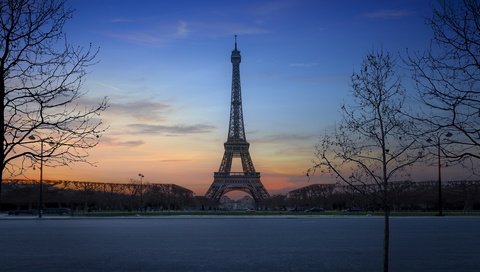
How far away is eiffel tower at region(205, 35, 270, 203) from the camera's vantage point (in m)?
124

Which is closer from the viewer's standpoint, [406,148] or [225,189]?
[406,148]

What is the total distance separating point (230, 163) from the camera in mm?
127688

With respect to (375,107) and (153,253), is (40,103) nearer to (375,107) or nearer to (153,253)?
(375,107)

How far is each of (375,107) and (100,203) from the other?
9711 cm

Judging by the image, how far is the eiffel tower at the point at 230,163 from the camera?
124 m

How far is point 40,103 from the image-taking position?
10.1 meters

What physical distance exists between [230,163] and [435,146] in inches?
4602

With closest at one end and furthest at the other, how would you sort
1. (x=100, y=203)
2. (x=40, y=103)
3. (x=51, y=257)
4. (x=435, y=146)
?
(x=40, y=103), (x=435, y=146), (x=51, y=257), (x=100, y=203)

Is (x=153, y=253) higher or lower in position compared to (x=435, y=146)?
lower

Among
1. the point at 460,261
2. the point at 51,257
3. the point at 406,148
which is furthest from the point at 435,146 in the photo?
the point at 51,257

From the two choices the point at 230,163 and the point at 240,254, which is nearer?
the point at 240,254

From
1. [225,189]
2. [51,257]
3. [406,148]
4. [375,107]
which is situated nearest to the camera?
[406,148]

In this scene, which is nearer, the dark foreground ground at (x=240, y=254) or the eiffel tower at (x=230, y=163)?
the dark foreground ground at (x=240, y=254)

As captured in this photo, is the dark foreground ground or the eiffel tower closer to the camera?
the dark foreground ground
